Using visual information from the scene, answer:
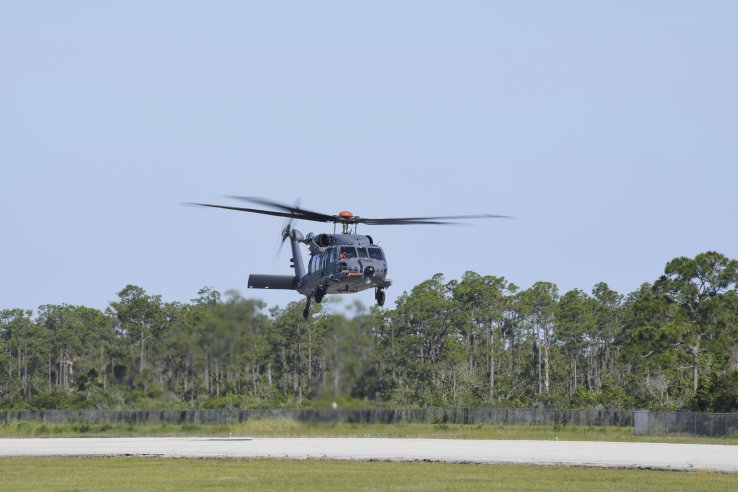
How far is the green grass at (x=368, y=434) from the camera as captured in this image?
66000 mm

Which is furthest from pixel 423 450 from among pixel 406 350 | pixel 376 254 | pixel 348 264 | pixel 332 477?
pixel 406 350

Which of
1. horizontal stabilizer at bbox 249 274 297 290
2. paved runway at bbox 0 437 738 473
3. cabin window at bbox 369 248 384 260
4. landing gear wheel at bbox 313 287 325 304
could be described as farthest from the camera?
horizontal stabilizer at bbox 249 274 297 290

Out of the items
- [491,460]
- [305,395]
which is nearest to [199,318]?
[305,395]

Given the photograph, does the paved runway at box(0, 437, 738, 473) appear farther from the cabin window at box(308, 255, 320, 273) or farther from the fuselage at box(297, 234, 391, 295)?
the cabin window at box(308, 255, 320, 273)

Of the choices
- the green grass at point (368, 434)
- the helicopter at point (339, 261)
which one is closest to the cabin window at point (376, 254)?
the helicopter at point (339, 261)

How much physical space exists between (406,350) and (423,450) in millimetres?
29377

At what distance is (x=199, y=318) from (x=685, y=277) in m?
72.2

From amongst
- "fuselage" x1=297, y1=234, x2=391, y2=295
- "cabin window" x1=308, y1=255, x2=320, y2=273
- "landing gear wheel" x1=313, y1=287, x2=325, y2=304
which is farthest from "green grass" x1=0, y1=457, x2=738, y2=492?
"cabin window" x1=308, y1=255, x2=320, y2=273

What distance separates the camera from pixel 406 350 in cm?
8275

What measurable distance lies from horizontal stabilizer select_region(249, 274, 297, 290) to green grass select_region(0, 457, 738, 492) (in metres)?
7.41

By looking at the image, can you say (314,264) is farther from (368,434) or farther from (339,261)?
(368,434)

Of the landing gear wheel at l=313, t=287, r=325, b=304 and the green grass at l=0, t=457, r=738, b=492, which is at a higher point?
the landing gear wheel at l=313, t=287, r=325, b=304

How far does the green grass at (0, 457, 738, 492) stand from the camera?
38781 millimetres

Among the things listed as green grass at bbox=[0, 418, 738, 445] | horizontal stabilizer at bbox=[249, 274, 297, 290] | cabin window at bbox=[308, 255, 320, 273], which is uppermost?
cabin window at bbox=[308, 255, 320, 273]
